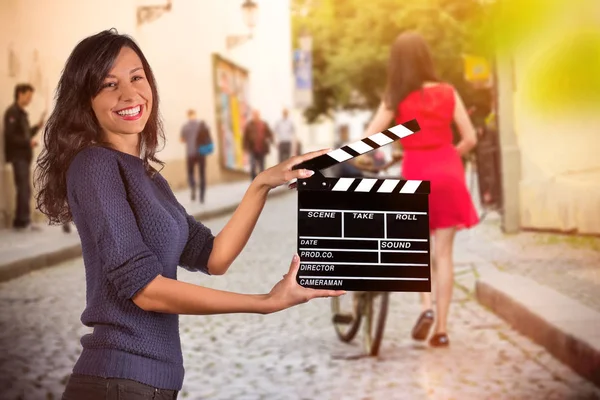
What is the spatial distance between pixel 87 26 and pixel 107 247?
28.7ft

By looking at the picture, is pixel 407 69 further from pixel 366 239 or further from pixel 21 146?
pixel 21 146

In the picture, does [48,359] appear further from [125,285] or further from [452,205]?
[125,285]

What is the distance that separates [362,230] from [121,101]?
24.1 inches

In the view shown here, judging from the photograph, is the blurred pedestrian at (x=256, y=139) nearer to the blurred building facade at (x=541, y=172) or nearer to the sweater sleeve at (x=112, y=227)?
the blurred building facade at (x=541, y=172)

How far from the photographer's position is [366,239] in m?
2.37

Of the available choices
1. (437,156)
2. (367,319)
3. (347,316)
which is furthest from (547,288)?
(437,156)

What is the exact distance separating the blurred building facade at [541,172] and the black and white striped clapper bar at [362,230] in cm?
405

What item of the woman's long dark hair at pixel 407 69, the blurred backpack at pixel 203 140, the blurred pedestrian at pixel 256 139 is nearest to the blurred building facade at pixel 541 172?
the woman's long dark hair at pixel 407 69

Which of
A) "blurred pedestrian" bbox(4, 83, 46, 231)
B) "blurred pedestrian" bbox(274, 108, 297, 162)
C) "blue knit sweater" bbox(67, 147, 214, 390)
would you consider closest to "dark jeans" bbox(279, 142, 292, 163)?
"blurred pedestrian" bbox(274, 108, 297, 162)

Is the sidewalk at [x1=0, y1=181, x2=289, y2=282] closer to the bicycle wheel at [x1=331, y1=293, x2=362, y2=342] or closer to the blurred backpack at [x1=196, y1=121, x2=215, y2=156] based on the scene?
the bicycle wheel at [x1=331, y1=293, x2=362, y2=342]

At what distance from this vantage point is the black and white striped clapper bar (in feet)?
7.64

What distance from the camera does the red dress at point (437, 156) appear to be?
5.36m

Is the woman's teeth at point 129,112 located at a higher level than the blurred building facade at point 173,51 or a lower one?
lower

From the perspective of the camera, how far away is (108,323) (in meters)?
2.23
